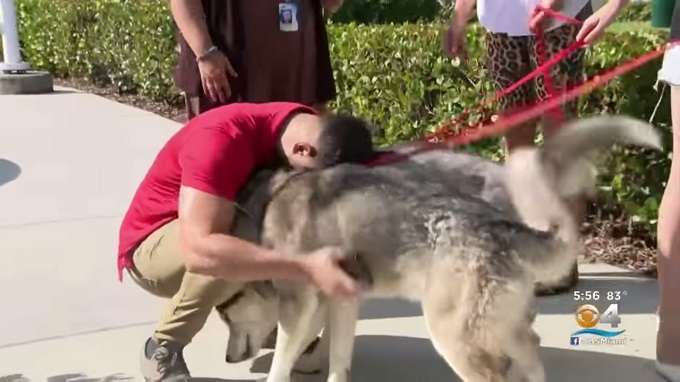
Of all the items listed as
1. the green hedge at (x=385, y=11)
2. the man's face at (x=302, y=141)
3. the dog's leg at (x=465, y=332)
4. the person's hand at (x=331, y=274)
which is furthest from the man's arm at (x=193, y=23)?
the green hedge at (x=385, y=11)

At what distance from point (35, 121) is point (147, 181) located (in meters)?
6.82

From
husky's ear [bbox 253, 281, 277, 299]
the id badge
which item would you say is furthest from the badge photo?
husky's ear [bbox 253, 281, 277, 299]

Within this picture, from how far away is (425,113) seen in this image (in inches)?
270

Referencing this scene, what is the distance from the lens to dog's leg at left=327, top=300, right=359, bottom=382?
3.59 m

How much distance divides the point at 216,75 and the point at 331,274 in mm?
1538

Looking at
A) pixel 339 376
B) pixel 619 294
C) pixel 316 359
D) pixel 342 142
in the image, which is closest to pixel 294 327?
pixel 339 376

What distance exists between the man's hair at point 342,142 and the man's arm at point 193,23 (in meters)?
1.11

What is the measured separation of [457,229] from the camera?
3.02 m

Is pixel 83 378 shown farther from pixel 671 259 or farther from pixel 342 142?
pixel 671 259

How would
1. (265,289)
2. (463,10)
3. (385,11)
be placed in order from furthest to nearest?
(385,11), (463,10), (265,289)

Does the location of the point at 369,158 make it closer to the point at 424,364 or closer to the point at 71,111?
the point at 424,364

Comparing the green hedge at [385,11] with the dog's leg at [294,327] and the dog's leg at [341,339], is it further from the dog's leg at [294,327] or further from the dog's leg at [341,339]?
the dog's leg at [294,327]

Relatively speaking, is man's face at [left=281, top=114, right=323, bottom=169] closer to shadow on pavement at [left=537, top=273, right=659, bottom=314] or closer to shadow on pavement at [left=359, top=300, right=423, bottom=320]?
shadow on pavement at [left=359, top=300, right=423, bottom=320]

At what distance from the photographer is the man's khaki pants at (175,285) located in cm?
362
